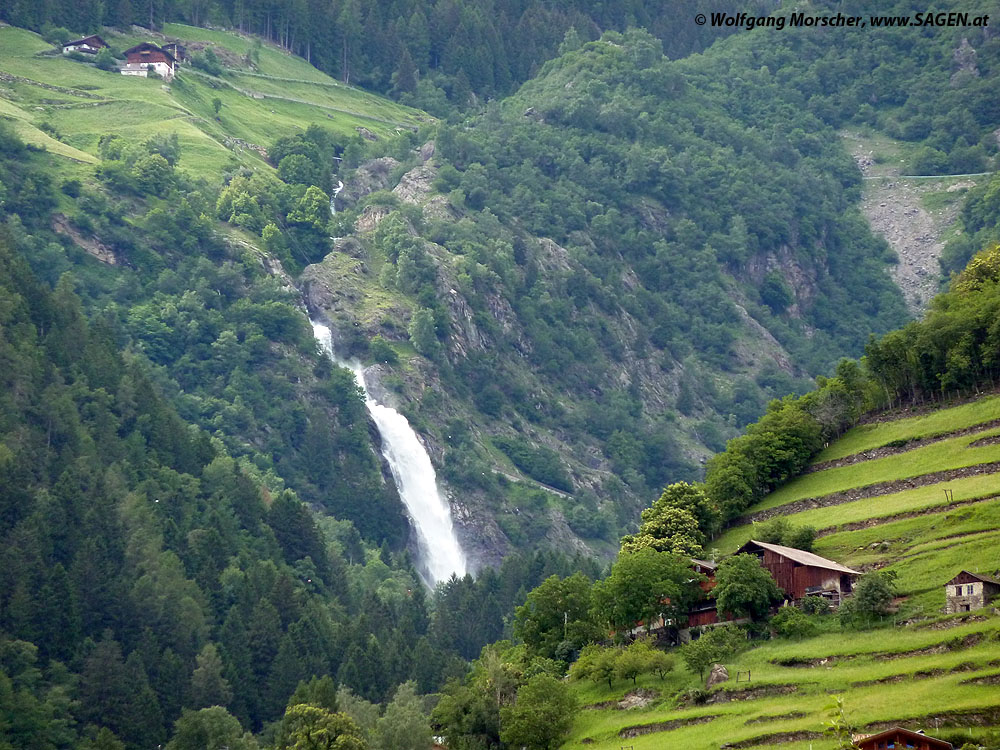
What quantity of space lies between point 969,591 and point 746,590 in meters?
14.9

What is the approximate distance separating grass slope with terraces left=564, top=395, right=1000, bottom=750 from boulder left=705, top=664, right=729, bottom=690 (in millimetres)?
537

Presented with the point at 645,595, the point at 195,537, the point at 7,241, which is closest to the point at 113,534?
the point at 195,537

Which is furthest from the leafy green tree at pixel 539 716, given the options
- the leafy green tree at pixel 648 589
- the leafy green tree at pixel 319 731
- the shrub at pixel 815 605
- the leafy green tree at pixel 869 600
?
the leafy green tree at pixel 869 600

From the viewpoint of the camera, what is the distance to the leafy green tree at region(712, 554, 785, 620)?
114250mm

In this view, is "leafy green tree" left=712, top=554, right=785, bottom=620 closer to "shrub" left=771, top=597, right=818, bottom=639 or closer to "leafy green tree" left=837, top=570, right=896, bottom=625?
"shrub" left=771, top=597, right=818, bottom=639

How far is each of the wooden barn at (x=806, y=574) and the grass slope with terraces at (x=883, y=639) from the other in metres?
2.94

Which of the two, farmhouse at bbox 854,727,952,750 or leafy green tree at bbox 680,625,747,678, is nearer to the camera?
farmhouse at bbox 854,727,952,750

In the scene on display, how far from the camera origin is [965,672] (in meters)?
94.2

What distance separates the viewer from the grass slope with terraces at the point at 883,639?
93.5 m

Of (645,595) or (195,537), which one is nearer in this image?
(645,595)

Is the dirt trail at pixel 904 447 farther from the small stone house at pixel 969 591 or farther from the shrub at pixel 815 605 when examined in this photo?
the small stone house at pixel 969 591

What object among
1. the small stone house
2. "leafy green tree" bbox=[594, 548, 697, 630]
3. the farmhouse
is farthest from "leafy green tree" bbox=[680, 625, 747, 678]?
the farmhouse

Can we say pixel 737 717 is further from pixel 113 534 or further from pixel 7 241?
pixel 7 241

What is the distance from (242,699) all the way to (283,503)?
31624 millimetres
